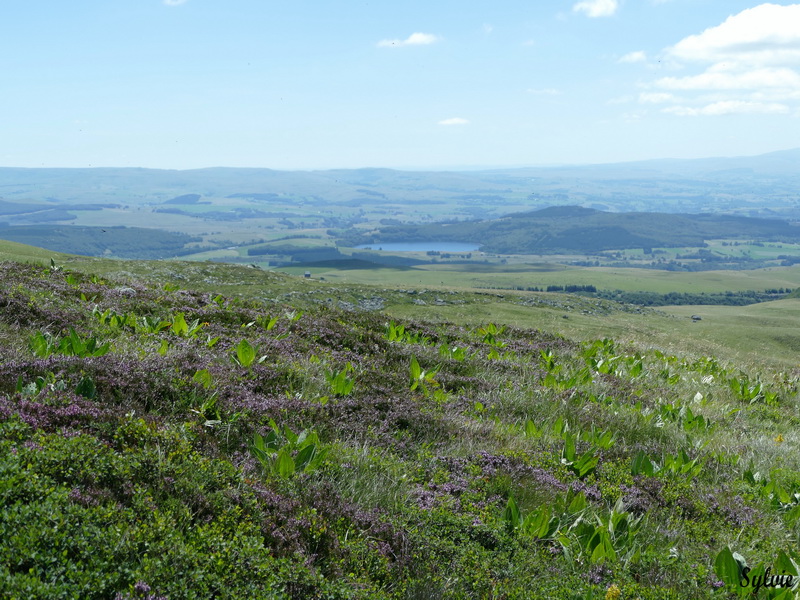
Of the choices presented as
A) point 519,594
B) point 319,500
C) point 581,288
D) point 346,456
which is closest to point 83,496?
point 319,500

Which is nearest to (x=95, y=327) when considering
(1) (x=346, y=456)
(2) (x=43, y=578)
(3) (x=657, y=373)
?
(1) (x=346, y=456)

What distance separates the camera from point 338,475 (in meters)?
5.79

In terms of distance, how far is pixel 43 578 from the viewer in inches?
132

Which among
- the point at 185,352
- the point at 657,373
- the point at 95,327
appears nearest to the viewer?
the point at 185,352

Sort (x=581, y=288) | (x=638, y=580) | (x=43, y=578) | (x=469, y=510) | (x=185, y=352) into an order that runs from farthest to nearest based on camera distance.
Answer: (x=581, y=288) < (x=185, y=352) < (x=469, y=510) < (x=638, y=580) < (x=43, y=578)

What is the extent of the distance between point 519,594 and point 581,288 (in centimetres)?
19780

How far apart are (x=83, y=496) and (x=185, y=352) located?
15.4ft

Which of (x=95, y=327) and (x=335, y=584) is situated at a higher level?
(x=95, y=327)

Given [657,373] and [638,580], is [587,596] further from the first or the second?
[657,373]

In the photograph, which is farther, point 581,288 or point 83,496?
point 581,288

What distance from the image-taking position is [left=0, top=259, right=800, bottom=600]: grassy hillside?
3.88 m

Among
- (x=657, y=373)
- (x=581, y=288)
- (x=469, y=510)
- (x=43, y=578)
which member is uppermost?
(x=43, y=578)

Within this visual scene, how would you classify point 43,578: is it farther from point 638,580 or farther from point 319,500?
point 638,580

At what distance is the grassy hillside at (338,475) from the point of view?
12.7ft
